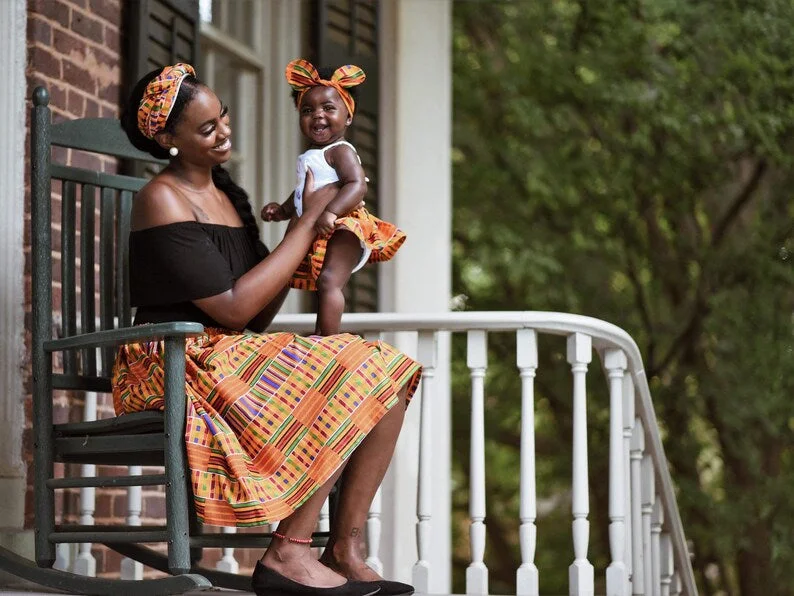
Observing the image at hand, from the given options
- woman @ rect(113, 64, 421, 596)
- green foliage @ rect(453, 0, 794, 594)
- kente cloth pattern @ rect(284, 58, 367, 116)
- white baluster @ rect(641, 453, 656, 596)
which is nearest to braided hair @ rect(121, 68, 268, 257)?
woman @ rect(113, 64, 421, 596)

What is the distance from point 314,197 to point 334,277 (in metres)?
0.18

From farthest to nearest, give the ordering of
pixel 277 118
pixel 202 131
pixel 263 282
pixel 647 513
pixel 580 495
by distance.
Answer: pixel 277 118
pixel 647 513
pixel 580 495
pixel 202 131
pixel 263 282

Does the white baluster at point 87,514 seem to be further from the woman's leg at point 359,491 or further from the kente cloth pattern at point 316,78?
the kente cloth pattern at point 316,78

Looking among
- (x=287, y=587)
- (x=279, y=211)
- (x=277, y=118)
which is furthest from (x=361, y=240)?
(x=277, y=118)

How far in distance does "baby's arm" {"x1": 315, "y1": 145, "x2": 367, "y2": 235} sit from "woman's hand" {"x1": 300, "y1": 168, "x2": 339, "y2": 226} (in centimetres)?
2

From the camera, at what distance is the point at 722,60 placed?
736 centimetres

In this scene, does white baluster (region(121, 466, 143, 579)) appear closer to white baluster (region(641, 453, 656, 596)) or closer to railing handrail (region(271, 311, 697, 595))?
railing handrail (region(271, 311, 697, 595))

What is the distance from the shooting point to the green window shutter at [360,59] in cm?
551

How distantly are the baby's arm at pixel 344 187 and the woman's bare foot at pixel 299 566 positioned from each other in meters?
0.69

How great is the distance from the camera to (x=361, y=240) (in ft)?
9.57

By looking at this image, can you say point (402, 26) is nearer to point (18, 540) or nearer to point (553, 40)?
point (553, 40)

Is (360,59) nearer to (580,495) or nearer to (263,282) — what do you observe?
(580,495)

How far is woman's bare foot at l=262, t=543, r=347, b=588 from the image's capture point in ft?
8.93

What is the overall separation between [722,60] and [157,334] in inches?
213
